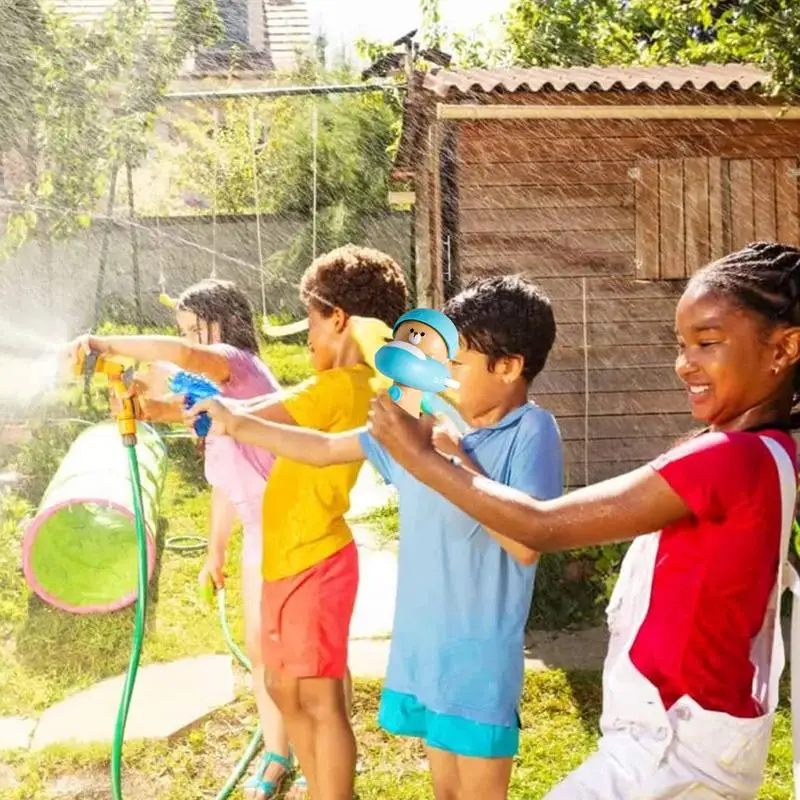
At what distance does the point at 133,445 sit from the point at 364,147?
13.3 m

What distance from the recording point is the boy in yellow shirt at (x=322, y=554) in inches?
99.2

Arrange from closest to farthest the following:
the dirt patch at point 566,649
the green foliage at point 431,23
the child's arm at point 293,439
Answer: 1. the child's arm at point 293,439
2. the dirt patch at point 566,649
3. the green foliage at point 431,23

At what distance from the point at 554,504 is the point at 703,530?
192 millimetres

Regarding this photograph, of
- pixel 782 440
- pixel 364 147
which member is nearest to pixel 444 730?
pixel 782 440

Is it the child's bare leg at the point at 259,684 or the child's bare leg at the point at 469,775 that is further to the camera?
the child's bare leg at the point at 259,684

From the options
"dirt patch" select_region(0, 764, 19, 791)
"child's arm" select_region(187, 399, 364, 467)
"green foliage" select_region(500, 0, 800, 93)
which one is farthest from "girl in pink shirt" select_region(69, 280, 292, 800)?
"green foliage" select_region(500, 0, 800, 93)

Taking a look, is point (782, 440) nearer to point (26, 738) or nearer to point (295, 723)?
point (295, 723)

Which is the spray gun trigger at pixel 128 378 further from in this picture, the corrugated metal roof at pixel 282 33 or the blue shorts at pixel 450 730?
the corrugated metal roof at pixel 282 33

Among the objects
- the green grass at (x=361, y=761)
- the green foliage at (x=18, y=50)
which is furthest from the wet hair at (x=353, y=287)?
the green foliage at (x=18, y=50)

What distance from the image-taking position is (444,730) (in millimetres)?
2041

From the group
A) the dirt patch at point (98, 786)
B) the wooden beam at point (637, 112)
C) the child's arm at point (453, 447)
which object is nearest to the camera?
the child's arm at point (453, 447)

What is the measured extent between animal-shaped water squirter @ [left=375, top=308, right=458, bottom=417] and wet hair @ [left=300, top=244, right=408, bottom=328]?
0.87 metres

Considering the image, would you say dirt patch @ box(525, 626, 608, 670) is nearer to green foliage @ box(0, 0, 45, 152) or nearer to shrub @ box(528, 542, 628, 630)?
shrub @ box(528, 542, 628, 630)

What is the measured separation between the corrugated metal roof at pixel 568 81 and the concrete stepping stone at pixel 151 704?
297 centimetres
